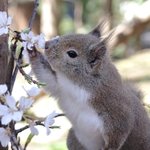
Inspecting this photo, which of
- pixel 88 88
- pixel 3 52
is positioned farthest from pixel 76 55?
pixel 3 52

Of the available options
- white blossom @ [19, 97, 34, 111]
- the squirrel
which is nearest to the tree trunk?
white blossom @ [19, 97, 34, 111]

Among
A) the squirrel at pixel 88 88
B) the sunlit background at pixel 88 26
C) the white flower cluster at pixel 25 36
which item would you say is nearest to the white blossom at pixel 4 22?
the white flower cluster at pixel 25 36

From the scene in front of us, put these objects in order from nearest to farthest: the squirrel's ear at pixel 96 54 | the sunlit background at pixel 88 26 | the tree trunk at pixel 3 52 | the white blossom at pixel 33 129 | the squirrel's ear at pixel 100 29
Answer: the white blossom at pixel 33 129 → the tree trunk at pixel 3 52 → the squirrel's ear at pixel 96 54 → the squirrel's ear at pixel 100 29 → the sunlit background at pixel 88 26

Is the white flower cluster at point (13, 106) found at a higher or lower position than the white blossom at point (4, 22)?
lower

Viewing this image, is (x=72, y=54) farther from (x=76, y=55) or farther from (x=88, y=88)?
(x=88, y=88)

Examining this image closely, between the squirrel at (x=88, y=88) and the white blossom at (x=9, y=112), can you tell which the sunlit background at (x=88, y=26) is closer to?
the squirrel at (x=88, y=88)

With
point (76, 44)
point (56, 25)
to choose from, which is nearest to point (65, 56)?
point (76, 44)

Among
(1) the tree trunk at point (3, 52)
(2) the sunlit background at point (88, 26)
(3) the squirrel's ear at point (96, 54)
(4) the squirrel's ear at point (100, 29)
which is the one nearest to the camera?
(1) the tree trunk at point (3, 52)
